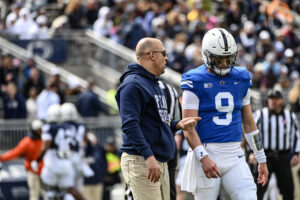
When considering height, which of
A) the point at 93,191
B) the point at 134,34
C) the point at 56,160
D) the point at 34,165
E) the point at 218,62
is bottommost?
the point at 93,191

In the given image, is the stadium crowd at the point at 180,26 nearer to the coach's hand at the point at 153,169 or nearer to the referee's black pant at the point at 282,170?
Answer: the referee's black pant at the point at 282,170

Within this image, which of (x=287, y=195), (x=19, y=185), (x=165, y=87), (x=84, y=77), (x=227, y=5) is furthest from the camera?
(x=227, y=5)

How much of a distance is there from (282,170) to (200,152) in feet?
13.4

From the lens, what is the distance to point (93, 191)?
15125mm

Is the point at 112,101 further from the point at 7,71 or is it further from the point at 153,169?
the point at 153,169

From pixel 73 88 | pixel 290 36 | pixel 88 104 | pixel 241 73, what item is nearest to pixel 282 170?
pixel 241 73

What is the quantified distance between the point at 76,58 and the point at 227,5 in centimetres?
529

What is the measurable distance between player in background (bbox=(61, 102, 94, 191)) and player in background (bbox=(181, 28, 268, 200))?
625 centimetres

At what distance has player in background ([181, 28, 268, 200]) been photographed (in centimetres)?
718

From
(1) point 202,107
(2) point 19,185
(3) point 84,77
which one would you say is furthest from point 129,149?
(3) point 84,77

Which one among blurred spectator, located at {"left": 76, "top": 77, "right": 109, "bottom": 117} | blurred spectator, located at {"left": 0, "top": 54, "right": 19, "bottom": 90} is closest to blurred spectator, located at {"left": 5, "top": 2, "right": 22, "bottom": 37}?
blurred spectator, located at {"left": 0, "top": 54, "right": 19, "bottom": 90}

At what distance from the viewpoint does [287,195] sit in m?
11.1

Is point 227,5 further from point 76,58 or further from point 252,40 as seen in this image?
point 76,58

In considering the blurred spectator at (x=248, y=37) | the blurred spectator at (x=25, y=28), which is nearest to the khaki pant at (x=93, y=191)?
the blurred spectator at (x=25, y=28)
